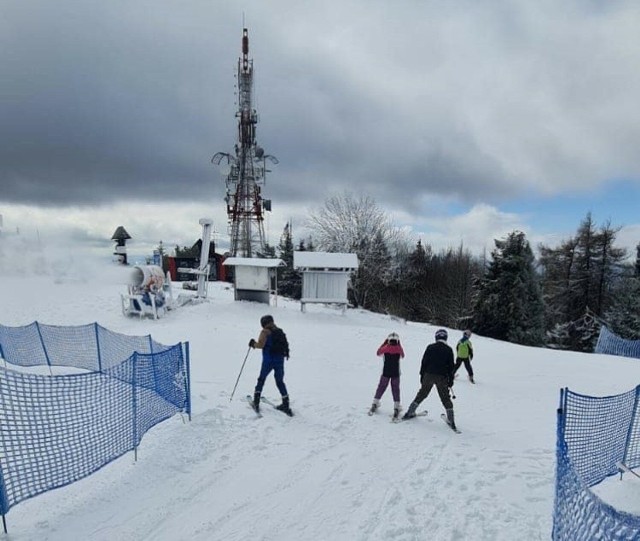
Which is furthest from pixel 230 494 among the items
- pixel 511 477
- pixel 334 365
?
pixel 334 365

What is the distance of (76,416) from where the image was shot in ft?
15.8

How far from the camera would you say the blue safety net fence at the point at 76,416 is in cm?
405

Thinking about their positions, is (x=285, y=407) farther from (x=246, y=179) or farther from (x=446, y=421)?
(x=246, y=179)

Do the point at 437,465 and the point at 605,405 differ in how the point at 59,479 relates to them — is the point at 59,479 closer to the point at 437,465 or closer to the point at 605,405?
the point at 437,465

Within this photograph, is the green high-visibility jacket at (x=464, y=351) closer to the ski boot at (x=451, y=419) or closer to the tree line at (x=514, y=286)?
the ski boot at (x=451, y=419)

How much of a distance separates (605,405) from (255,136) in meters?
36.5

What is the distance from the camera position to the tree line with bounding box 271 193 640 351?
31698 millimetres

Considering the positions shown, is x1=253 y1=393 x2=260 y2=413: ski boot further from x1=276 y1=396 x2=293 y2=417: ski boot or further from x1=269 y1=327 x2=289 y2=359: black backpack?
x1=269 y1=327 x2=289 y2=359: black backpack

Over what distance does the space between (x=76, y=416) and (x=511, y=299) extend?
3243cm

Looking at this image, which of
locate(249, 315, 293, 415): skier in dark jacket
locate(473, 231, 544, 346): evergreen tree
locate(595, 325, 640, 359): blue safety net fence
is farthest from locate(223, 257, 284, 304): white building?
locate(473, 231, 544, 346): evergreen tree

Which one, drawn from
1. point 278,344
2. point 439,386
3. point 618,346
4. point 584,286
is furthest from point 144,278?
point 584,286

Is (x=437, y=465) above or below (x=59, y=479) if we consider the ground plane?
below

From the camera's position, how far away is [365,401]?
887cm

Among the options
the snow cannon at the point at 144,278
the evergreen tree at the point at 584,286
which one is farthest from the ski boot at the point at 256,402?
the evergreen tree at the point at 584,286
